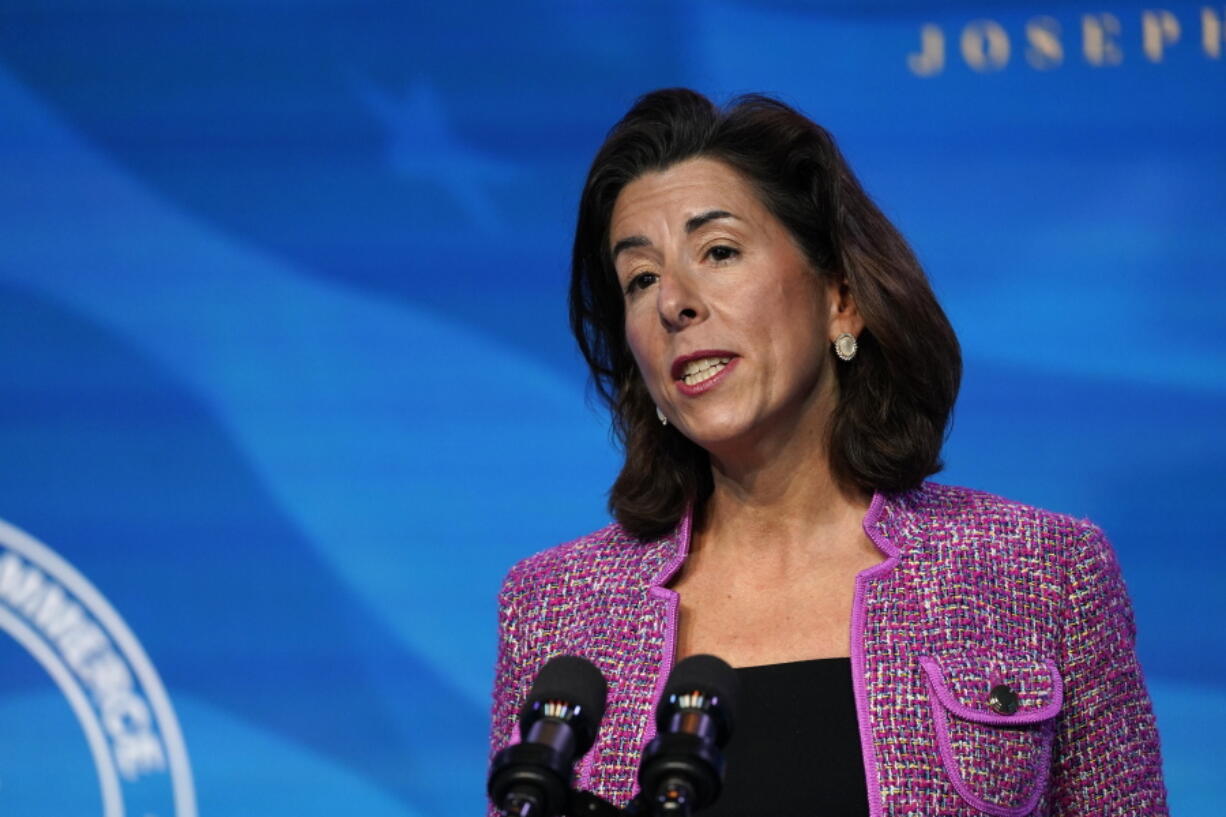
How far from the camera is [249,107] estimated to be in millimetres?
3205

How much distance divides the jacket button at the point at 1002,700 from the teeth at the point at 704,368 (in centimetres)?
56

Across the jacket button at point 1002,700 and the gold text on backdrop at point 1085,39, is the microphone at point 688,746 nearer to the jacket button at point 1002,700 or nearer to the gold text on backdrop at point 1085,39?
the jacket button at point 1002,700

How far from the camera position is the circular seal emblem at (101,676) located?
3.02 m

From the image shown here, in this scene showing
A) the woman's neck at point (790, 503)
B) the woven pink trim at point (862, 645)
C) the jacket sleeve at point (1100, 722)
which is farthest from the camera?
the woman's neck at point (790, 503)

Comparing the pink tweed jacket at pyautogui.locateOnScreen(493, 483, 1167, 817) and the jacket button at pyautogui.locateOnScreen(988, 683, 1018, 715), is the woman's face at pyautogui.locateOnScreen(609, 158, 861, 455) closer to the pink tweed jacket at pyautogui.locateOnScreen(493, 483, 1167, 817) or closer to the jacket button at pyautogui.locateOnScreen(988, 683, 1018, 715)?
the pink tweed jacket at pyautogui.locateOnScreen(493, 483, 1167, 817)

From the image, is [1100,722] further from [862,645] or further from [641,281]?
[641,281]

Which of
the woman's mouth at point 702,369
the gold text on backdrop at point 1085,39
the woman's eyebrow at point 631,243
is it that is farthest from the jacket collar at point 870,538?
the gold text on backdrop at point 1085,39

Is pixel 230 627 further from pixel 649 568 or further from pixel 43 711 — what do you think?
pixel 649 568

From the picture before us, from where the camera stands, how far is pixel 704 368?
87.7 inches

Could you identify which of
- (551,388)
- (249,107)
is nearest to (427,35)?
(249,107)

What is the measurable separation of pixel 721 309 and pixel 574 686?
87 centimetres

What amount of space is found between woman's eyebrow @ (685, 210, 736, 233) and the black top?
0.63m

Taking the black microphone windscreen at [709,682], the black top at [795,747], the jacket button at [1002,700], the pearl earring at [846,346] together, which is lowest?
the black microphone windscreen at [709,682]

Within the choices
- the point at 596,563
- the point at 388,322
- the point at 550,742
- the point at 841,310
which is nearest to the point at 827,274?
the point at 841,310
